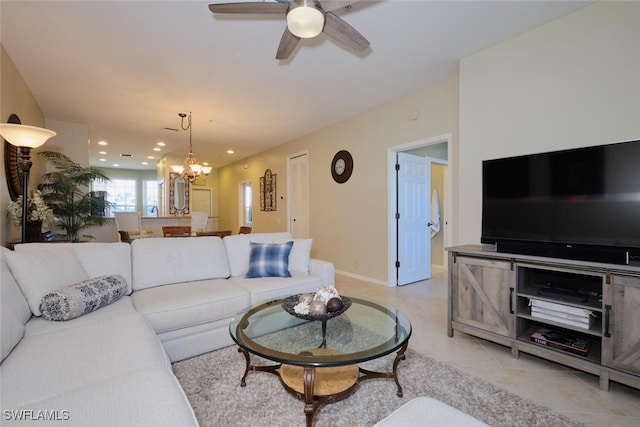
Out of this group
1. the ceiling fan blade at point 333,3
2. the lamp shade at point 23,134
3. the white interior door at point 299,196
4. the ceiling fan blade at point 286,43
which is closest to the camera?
the ceiling fan blade at point 333,3

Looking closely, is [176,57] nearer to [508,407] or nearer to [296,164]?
[296,164]

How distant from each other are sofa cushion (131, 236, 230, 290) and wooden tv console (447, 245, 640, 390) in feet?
7.07

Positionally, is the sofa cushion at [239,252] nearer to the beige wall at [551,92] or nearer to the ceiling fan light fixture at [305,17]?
the ceiling fan light fixture at [305,17]

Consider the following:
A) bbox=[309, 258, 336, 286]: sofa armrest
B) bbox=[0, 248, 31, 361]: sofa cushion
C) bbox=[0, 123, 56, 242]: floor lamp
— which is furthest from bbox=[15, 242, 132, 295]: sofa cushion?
bbox=[309, 258, 336, 286]: sofa armrest

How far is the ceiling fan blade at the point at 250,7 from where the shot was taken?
1743 mm

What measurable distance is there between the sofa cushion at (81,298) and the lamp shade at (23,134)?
1.43 m

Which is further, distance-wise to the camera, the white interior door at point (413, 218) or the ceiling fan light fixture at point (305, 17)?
the white interior door at point (413, 218)

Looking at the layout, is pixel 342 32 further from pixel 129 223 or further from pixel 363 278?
pixel 129 223

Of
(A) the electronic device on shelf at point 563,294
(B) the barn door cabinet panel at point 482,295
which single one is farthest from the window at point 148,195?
(A) the electronic device on shelf at point 563,294

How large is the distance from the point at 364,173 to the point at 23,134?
12.6 feet

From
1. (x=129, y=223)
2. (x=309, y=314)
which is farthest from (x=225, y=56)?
(x=129, y=223)

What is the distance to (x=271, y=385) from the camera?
5.85 feet

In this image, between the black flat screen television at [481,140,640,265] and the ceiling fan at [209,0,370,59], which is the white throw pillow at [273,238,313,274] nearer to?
the black flat screen television at [481,140,640,265]

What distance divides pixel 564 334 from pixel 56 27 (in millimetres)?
4685
